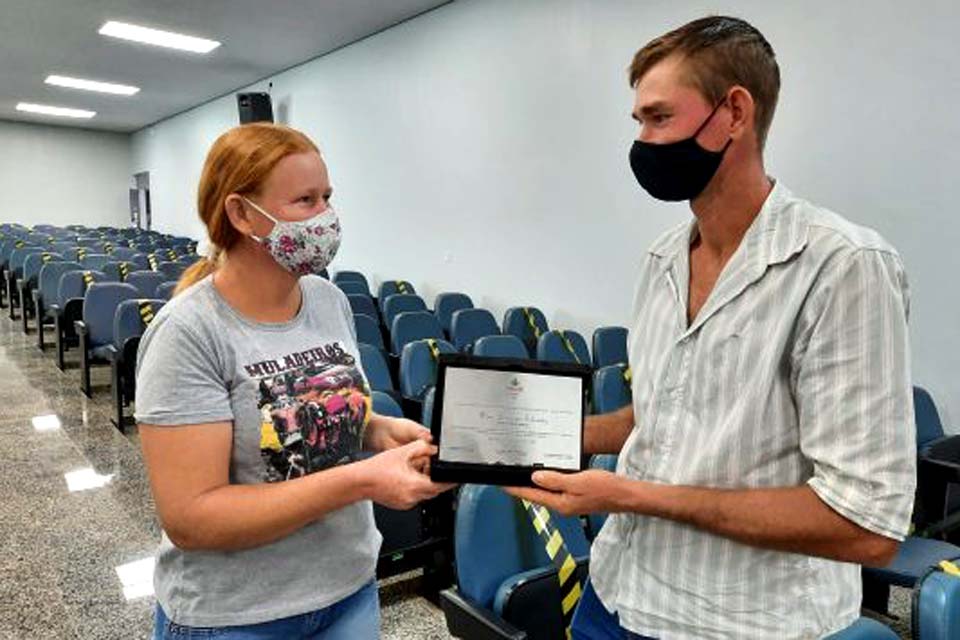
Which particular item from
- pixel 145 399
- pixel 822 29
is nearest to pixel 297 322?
pixel 145 399

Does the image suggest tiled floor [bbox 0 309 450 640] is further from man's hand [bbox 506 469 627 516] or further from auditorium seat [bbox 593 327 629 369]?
auditorium seat [bbox 593 327 629 369]

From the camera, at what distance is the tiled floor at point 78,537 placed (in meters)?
2.61

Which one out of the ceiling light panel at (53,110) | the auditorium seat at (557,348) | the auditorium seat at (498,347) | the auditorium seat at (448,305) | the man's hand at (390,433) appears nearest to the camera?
the man's hand at (390,433)

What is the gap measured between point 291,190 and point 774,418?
2.77 ft

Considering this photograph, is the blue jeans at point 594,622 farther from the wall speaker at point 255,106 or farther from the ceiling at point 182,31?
the wall speaker at point 255,106

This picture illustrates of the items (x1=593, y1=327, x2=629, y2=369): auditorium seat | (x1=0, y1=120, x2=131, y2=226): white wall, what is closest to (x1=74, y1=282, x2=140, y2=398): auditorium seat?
(x1=593, y1=327, x2=629, y2=369): auditorium seat

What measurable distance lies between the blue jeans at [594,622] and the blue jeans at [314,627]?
1.22ft

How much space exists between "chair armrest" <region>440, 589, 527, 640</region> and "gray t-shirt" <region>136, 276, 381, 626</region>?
0.53 m

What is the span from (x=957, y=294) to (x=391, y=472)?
3559mm

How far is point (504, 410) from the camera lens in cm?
115

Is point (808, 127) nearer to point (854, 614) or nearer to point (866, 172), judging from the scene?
point (866, 172)

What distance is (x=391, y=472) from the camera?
3.53ft

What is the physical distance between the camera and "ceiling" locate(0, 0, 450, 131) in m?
7.12

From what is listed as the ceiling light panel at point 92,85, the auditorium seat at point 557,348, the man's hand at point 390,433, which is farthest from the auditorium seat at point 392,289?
the ceiling light panel at point 92,85
